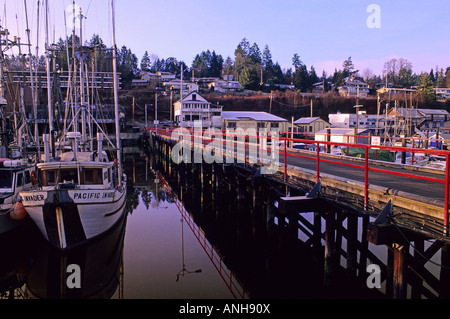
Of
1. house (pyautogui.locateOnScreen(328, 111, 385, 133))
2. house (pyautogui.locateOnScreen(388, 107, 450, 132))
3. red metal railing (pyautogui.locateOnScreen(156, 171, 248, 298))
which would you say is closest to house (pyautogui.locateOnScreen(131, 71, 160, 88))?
house (pyautogui.locateOnScreen(328, 111, 385, 133))

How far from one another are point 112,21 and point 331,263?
15299mm

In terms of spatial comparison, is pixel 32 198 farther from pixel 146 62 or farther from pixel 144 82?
pixel 146 62

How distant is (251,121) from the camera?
57.6 metres

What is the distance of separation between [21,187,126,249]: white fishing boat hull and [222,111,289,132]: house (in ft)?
146

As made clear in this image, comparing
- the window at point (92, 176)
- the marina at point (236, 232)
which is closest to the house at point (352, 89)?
the marina at point (236, 232)

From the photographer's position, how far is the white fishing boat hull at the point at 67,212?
12391 mm

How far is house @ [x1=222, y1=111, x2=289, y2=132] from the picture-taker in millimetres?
57656

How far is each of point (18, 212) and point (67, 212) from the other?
2.61 m

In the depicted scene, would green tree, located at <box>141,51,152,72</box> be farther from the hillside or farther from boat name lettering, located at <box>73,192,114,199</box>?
boat name lettering, located at <box>73,192,114,199</box>

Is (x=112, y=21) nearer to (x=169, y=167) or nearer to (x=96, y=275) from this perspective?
(x=96, y=275)

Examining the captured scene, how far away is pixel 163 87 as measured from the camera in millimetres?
107562

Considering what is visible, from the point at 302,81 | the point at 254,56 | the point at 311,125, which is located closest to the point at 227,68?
the point at 254,56

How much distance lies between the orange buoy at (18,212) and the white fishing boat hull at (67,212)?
0.72m
